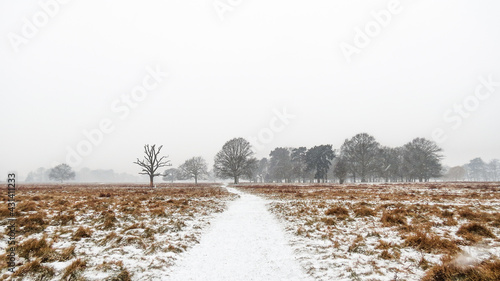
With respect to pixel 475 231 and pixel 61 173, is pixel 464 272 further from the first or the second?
pixel 61 173

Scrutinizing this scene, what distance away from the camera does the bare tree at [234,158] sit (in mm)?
56062

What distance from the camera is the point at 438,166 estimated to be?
67.4 metres

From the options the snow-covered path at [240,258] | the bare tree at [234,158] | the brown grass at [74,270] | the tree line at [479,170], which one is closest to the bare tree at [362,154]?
the bare tree at [234,158]

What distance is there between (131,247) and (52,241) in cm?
237

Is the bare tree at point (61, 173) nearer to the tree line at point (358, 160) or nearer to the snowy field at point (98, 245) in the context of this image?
the tree line at point (358, 160)

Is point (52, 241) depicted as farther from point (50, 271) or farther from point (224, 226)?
point (224, 226)

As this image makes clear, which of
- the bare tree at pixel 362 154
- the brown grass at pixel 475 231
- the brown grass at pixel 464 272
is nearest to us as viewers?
the brown grass at pixel 464 272

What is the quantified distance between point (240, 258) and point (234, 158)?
1945 inches

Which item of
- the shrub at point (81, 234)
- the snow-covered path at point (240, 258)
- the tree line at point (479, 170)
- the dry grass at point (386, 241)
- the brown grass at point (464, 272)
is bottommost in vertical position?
the tree line at point (479, 170)

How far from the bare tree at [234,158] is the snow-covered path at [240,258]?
1788 inches

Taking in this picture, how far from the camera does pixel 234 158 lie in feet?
184

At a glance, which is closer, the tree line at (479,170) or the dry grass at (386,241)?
the dry grass at (386,241)

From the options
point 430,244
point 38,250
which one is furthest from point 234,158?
point 430,244

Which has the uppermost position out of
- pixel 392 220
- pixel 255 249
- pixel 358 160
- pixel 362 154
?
pixel 362 154
